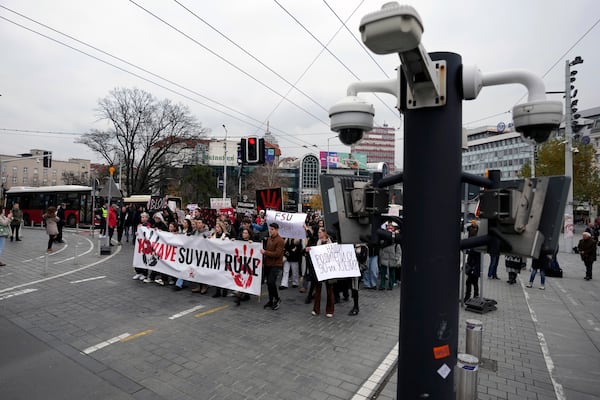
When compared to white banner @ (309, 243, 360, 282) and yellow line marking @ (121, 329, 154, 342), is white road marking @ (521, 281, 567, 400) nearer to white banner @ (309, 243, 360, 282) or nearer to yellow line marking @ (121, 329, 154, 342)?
white banner @ (309, 243, 360, 282)

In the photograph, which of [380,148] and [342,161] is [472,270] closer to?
[342,161]

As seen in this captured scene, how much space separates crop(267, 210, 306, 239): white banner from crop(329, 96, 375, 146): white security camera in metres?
7.10

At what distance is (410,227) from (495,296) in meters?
8.93

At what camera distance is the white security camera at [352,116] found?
265 cm

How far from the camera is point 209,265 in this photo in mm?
8906

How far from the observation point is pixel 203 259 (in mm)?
9047

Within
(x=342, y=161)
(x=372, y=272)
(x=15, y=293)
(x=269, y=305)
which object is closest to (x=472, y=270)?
(x=372, y=272)

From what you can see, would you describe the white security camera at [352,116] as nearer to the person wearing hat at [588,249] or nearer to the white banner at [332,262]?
the white banner at [332,262]


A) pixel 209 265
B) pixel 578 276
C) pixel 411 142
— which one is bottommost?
pixel 578 276

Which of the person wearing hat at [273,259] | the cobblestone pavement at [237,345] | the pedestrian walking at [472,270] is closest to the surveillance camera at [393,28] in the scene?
the cobblestone pavement at [237,345]

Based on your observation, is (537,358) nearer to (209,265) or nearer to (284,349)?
(284,349)

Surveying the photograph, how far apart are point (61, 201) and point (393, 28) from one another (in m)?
31.8

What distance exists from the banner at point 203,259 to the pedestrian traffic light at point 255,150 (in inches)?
172

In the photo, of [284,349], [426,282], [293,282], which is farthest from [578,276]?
[426,282]
